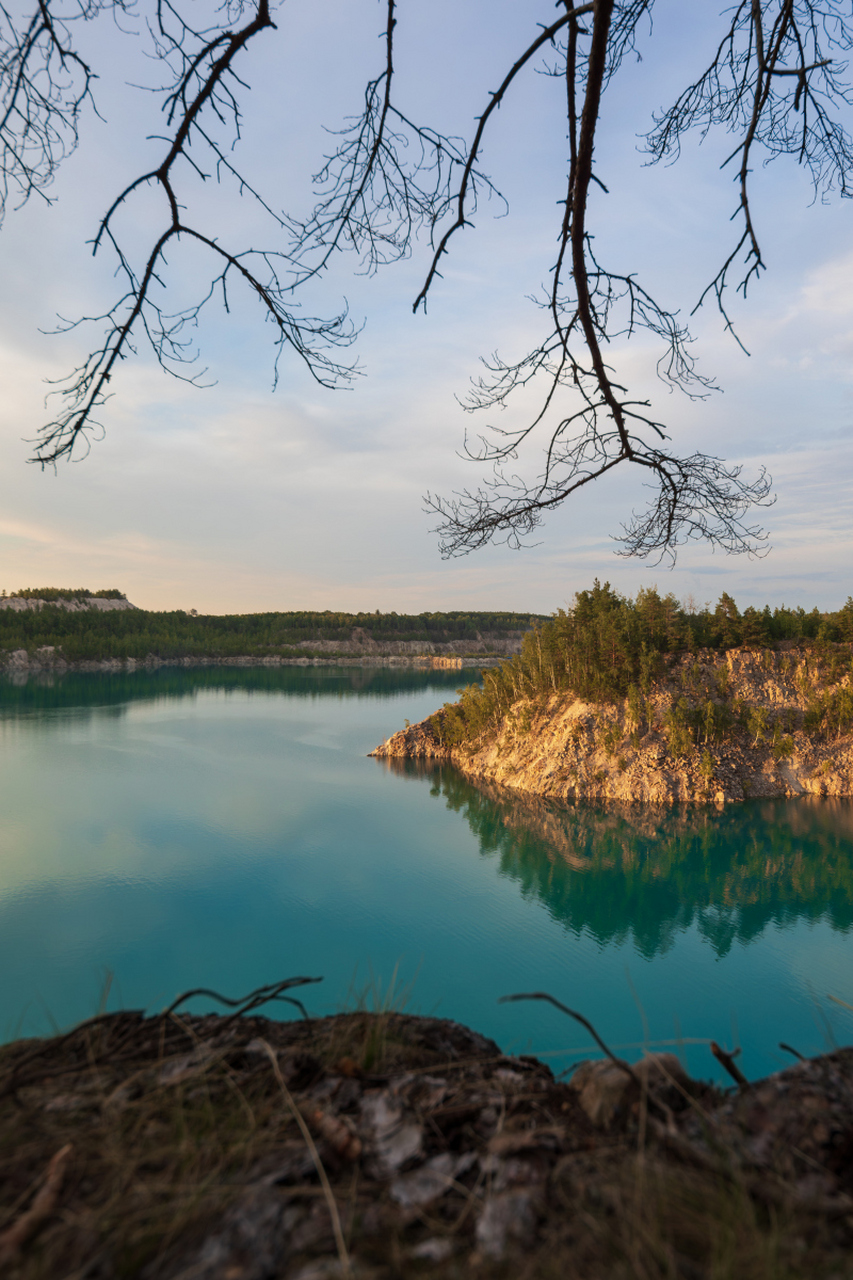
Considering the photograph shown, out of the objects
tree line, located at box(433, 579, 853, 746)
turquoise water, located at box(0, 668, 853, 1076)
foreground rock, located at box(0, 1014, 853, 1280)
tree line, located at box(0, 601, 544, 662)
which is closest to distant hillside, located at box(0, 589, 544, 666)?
tree line, located at box(0, 601, 544, 662)

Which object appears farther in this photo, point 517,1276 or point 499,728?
point 499,728

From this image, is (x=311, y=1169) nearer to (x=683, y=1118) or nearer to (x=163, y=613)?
(x=683, y=1118)

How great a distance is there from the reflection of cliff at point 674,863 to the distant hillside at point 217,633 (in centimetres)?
7611

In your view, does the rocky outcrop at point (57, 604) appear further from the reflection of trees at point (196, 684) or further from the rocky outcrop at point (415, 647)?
the rocky outcrop at point (415, 647)

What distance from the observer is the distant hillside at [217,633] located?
79.5m

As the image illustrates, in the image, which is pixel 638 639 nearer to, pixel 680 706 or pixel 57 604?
pixel 680 706

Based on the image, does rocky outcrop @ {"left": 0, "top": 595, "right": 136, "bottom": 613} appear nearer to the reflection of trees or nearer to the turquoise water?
the reflection of trees

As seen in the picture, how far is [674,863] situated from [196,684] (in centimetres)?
5578

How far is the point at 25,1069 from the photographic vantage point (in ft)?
6.66

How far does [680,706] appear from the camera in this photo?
1703cm

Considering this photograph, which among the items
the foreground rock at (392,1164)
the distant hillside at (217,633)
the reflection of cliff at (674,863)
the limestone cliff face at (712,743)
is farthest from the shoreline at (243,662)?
the foreground rock at (392,1164)

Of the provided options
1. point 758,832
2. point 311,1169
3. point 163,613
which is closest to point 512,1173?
point 311,1169

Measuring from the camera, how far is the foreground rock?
128 centimetres

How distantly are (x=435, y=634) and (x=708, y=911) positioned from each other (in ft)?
317
